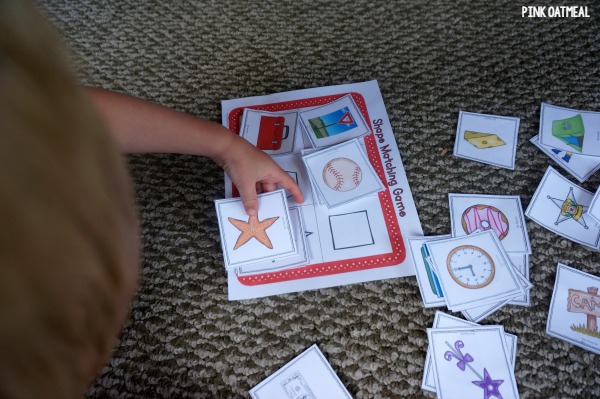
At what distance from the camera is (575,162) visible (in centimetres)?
80

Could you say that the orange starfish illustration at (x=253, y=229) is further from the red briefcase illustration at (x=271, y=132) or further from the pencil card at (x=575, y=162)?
the pencil card at (x=575, y=162)

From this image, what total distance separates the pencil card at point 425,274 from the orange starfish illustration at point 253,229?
0.21 meters

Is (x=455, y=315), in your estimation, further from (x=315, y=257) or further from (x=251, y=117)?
(x=251, y=117)

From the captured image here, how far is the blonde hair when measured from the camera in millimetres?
213

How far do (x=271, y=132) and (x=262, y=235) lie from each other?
0.20 meters

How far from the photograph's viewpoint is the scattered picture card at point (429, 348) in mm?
657

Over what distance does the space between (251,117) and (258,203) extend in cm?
19

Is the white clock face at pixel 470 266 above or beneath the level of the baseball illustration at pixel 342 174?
beneath

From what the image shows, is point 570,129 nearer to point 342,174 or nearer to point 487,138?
point 487,138

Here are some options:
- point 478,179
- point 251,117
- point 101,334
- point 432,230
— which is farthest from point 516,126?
point 101,334

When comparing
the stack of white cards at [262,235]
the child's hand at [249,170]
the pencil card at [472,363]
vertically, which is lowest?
the pencil card at [472,363]

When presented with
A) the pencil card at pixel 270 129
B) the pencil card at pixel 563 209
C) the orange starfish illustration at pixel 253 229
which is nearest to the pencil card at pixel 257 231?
the orange starfish illustration at pixel 253 229

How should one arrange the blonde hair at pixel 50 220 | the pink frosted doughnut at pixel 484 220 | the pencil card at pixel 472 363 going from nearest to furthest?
1. the blonde hair at pixel 50 220
2. the pencil card at pixel 472 363
3. the pink frosted doughnut at pixel 484 220

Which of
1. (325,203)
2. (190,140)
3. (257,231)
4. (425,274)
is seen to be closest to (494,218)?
(425,274)
